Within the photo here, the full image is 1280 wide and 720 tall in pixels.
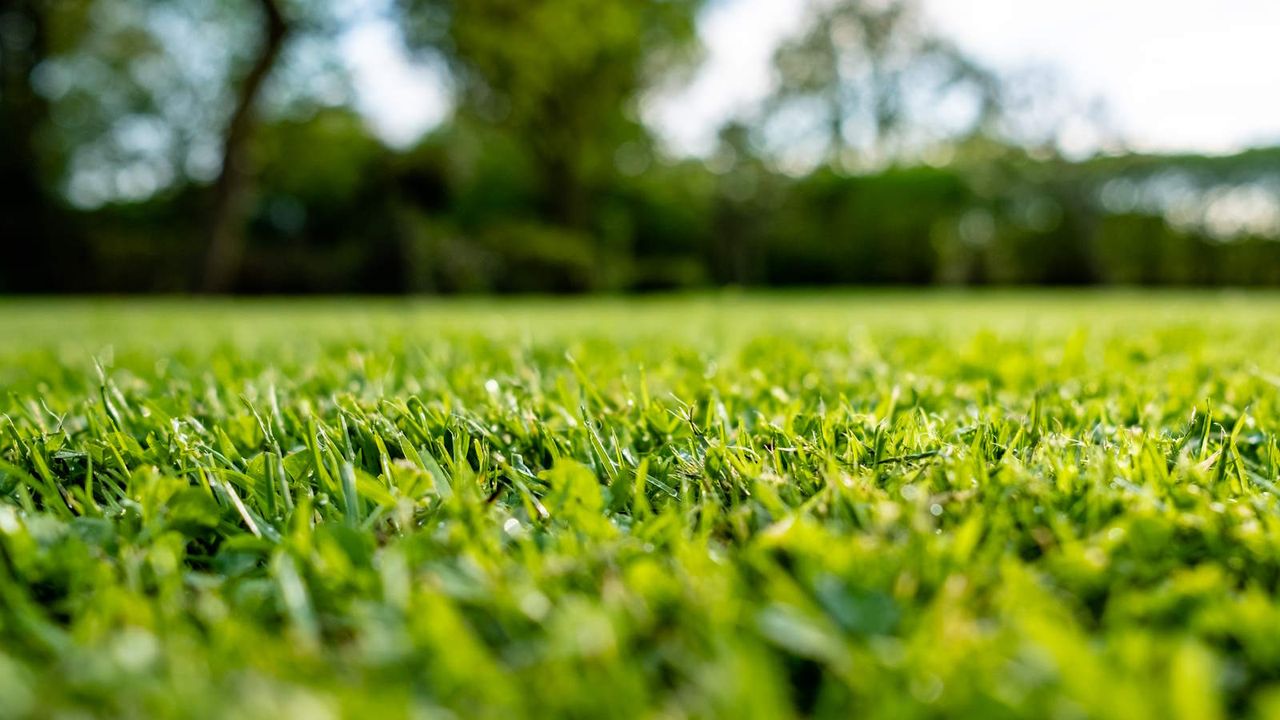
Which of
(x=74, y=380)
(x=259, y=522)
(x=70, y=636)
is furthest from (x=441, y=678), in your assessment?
(x=74, y=380)

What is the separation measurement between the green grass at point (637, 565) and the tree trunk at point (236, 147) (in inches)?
489

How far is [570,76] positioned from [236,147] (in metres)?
8.49

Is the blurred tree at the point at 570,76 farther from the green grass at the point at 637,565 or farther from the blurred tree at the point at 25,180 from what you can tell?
the green grass at the point at 637,565

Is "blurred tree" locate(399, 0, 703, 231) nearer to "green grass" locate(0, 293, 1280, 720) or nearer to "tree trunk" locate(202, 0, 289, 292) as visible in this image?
"tree trunk" locate(202, 0, 289, 292)

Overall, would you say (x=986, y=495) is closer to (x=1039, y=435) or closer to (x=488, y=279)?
(x=1039, y=435)

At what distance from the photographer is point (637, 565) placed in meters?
0.56

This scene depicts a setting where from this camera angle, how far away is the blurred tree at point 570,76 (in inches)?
529

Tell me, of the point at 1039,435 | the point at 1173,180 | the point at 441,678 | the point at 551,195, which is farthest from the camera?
the point at 551,195

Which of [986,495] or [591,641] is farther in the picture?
[986,495]

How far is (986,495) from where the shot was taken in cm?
74

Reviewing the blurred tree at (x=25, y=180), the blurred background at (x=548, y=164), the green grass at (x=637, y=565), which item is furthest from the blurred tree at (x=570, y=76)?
the green grass at (x=637, y=565)

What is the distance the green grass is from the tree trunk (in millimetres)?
12424

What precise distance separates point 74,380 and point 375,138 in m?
18.9

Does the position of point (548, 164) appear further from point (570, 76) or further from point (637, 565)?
point (637, 565)
